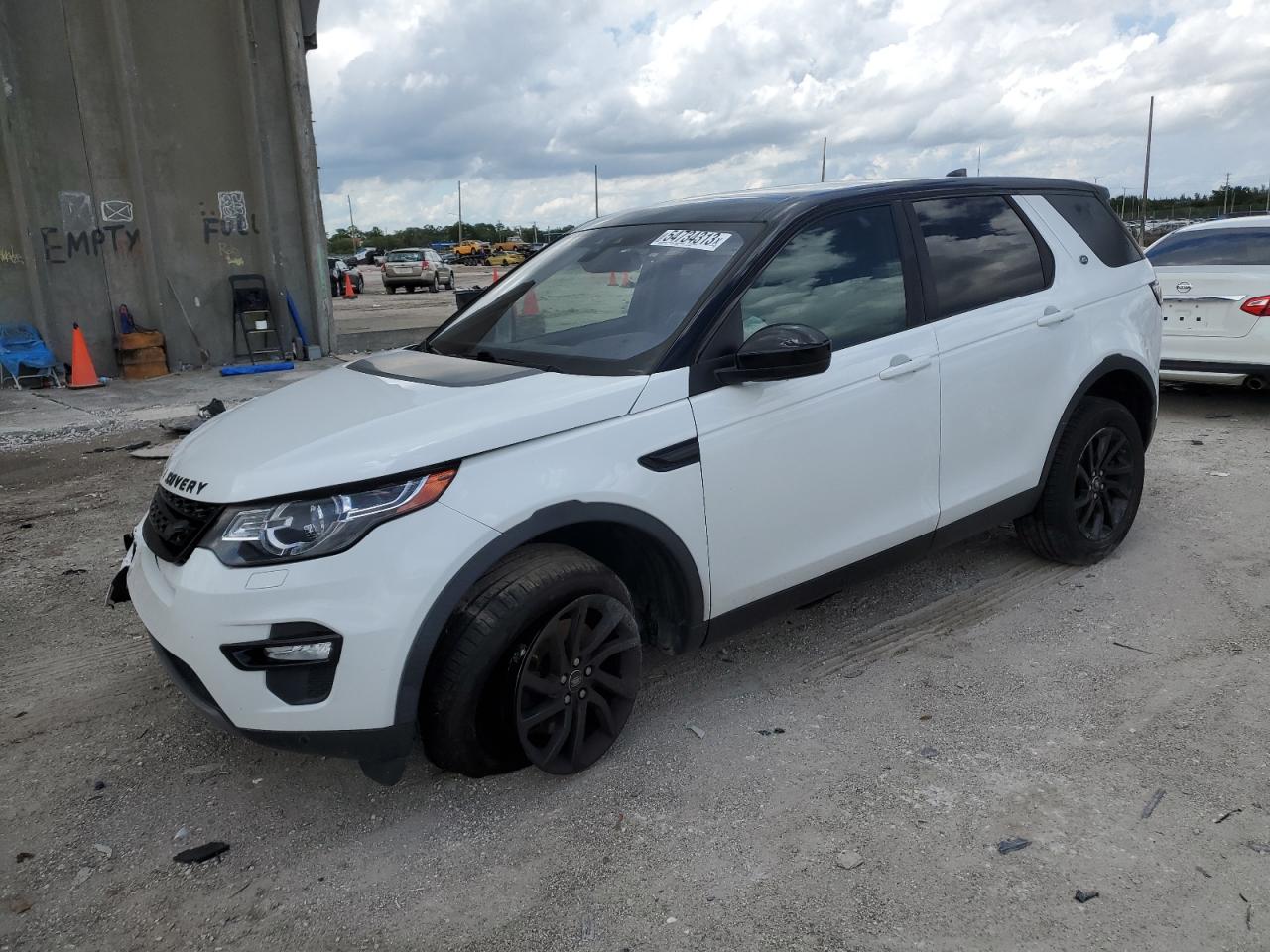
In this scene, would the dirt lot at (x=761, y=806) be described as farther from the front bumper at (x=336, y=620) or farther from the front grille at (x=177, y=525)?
the front grille at (x=177, y=525)

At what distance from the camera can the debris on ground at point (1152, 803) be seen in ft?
9.38

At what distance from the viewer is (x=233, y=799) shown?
10.1 feet

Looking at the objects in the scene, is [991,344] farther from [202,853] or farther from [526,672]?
[202,853]

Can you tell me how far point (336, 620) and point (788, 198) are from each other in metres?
2.25

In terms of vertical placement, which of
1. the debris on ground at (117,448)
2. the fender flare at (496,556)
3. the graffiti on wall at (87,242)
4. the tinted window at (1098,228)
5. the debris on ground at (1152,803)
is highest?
the graffiti on wall at (87,242)

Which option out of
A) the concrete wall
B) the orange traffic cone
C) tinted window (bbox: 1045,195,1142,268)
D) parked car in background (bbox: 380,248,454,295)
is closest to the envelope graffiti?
the concrete wall

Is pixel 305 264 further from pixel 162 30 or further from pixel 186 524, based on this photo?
pixel 186 524

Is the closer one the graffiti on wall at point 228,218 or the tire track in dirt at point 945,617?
the tire track in dirt at point 945,617

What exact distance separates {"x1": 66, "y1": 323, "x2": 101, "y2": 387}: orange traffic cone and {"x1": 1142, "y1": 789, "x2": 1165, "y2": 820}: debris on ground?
1137 centimetres

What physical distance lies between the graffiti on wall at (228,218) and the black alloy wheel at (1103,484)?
11039 mm

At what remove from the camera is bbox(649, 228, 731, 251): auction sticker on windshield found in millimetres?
3543

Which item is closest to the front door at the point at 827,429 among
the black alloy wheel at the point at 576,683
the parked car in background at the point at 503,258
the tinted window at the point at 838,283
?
the tinted window at the point at 838,283

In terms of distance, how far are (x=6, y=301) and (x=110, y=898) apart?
10.7 meters

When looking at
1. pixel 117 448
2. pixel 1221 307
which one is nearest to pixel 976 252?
pixel 1221 307
